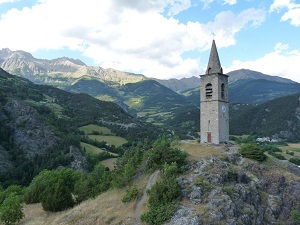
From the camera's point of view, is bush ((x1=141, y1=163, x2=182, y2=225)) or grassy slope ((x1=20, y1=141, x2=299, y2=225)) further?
grassy slope ((x1=20, y1=141, x2=299, y2=225))

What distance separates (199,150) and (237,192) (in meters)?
9.65

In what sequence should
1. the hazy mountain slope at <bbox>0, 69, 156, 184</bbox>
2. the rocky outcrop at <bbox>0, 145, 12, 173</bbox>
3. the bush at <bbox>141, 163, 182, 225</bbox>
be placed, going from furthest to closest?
the hazy mountain slope at <bbox>0, 69, 156, 184</bbox> < the rocky outcrop at <bbox>0, 145, 12, 173</bbox> < the bush at <bbox>141, 163, 182, 225</bbox>

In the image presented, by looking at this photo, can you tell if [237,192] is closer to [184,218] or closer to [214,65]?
[184,218]

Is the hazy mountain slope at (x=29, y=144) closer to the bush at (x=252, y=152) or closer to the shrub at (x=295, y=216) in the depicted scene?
the bush at (x=252, y=152)

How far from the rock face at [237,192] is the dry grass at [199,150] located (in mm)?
1158

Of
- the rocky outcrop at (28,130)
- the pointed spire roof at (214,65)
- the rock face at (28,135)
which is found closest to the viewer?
the pointed spire roof at (214,65)

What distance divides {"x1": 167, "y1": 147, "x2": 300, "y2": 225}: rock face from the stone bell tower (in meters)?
5.62

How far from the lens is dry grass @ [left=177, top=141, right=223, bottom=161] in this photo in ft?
121

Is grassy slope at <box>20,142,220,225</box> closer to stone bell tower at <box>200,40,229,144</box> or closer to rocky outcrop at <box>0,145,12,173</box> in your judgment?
stone bell tower at <box>200,40,229,144</box>

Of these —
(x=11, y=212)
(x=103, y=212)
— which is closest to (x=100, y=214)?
(x=103, y=212)

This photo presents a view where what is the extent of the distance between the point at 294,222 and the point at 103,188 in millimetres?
24059

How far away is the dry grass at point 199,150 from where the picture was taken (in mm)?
36938

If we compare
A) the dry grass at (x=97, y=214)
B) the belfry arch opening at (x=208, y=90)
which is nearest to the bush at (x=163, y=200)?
the dry grass at (x=97, y=214)

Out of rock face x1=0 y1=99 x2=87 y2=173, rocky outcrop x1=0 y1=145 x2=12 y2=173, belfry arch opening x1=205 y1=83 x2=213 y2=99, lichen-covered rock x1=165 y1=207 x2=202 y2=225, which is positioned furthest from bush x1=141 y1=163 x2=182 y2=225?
rocky outcrop x1=0 y1=145 x2=12 y2=173
